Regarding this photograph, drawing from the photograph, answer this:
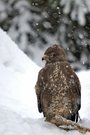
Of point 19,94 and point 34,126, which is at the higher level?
point 19,94

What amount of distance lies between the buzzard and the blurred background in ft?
11.9

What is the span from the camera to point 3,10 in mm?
9062

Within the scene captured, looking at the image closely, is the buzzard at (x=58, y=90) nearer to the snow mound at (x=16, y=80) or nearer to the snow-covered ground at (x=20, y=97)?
the snow-covered ground at (x=20, y=97)

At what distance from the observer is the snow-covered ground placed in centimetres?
461

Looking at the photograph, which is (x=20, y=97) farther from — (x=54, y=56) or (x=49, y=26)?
(x=49, y=26)

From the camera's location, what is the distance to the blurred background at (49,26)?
9.07 meters

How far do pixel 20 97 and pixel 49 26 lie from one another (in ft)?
9.24

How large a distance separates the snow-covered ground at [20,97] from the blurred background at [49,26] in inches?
55.5

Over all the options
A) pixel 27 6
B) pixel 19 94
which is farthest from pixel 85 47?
pixel 19 94

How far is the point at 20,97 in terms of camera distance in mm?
6504

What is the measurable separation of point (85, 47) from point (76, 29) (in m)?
0.29

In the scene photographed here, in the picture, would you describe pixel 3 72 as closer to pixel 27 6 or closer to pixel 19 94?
pixel 19 94

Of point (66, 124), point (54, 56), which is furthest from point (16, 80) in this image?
point (66, 124)

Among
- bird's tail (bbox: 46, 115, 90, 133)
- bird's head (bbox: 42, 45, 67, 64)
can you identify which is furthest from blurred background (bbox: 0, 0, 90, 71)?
bird's tail (bbox: 46, 115, 90, 133)
